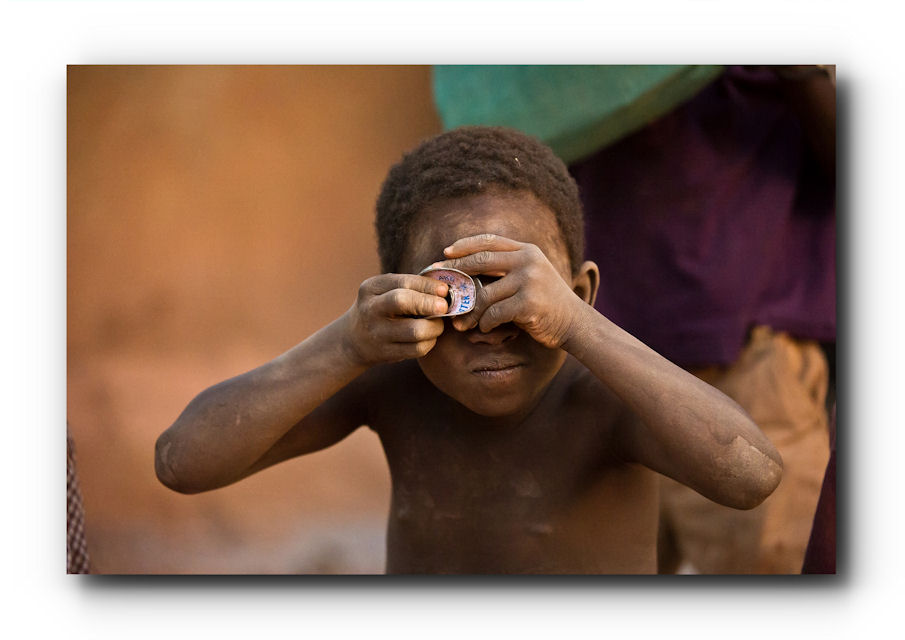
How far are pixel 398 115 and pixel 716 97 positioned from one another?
63 centimetres

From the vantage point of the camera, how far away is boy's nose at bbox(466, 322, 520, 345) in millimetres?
1325

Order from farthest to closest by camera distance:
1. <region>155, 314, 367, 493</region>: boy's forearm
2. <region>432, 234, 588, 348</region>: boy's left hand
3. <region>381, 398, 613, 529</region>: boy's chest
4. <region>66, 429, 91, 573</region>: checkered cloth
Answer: <region>66, 429, 91, 573</region>: checkered cloth < <region>381, 398, 613, 529</region>: boy's chest < <region>155, 314, 367, 493</region>: boy's forearm < <region>432, 234, 588, 348</region>: boy's left hand

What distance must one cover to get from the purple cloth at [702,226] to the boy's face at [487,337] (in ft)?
1.85

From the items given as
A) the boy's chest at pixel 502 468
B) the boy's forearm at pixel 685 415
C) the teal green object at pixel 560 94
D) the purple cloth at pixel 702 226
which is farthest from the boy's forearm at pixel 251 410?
the purple cloth at pixel 702 226

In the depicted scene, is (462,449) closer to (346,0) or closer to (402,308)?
(402,308)

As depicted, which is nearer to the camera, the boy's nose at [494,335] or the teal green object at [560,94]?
the boy's nose at [494,335]

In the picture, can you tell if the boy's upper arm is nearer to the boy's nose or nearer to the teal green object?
the boy's nose

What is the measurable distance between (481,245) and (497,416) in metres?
0.34

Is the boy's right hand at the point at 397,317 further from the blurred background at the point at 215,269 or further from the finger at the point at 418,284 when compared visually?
the blurred background at the point at 215,269

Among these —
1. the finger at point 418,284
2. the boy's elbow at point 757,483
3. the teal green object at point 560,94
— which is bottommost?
the boy's elbow at point 757,483

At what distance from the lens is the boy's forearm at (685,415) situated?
1.30 meters

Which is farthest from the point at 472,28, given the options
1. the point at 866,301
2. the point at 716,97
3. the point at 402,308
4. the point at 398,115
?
the point at 866,301

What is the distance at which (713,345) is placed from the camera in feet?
6.23

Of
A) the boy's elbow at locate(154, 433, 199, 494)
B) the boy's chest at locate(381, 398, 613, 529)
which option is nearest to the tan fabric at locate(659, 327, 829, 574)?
the boy's chest at locate(381, 398, 613, 529)
